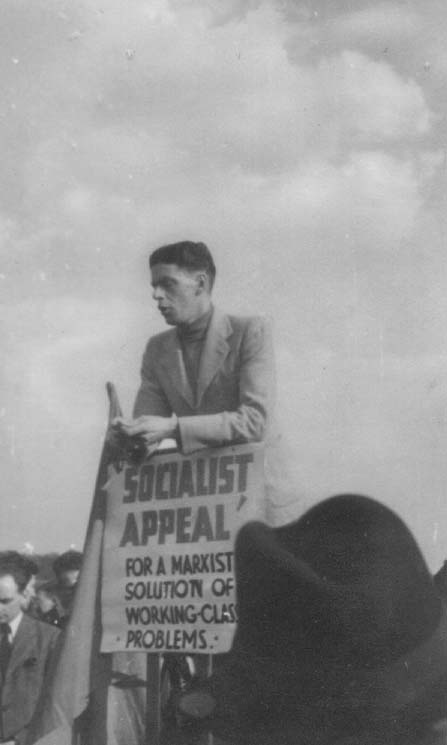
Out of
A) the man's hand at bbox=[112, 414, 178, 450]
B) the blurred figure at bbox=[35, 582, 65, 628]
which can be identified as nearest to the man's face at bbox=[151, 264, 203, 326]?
the man's hand at bbox=[112, 414, 178, 450]

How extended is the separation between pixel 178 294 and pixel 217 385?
16.3 inches

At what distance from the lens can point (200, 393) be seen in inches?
182

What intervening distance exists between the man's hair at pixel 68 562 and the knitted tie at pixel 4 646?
317 mm

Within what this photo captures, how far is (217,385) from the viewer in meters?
4.61

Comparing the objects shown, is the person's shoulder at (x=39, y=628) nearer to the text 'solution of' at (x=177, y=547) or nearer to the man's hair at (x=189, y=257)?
the text 'solution of' at (x=177, y=547)

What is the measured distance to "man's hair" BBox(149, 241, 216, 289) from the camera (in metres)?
4.69

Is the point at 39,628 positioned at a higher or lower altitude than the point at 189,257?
lower

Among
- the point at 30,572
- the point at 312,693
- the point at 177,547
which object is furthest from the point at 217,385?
the point at 312,693

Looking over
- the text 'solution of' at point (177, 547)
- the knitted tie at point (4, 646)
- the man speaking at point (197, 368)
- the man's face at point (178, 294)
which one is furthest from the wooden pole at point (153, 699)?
the man's face at point (178, 294)

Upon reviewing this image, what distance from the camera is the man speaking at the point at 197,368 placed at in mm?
4531

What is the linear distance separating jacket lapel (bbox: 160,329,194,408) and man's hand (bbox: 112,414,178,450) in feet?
0.35

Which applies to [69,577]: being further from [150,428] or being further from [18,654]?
[150,428]

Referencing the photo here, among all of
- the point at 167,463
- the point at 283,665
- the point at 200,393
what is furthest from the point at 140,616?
the point at 283,665

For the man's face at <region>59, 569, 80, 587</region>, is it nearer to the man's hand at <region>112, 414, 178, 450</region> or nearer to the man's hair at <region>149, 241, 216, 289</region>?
the man's hand at <region>112, 414, 178, 450</region>
